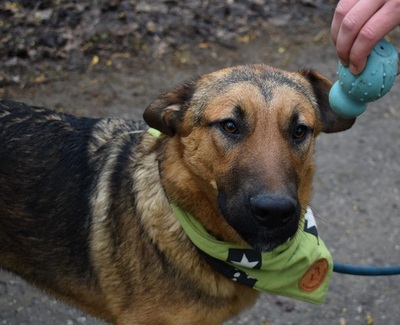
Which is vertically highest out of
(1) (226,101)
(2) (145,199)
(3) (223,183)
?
(1) (226,101)

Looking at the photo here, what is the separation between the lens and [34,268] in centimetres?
384

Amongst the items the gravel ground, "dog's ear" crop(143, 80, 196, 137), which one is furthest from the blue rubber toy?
the gravel ground

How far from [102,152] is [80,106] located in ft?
8.92

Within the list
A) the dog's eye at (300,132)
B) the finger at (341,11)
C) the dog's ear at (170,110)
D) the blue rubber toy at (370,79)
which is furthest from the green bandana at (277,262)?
the finger at (341,11)

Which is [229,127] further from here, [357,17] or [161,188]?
[357,17]

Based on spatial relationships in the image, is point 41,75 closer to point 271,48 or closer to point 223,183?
point 271,48

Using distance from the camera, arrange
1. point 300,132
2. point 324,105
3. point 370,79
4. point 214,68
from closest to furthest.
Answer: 1. point 370,79
2. point 300,132
3. point 324,105
4. point 214,68

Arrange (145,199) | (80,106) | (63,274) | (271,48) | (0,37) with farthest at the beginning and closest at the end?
1. (271,48)
2. (0,37)
3. (80,106)
4. (63,274)
5. (145,199)

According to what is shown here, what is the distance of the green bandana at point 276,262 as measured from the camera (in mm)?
3406

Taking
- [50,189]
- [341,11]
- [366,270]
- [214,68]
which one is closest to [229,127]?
[341,11]

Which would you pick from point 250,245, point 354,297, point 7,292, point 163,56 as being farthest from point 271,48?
point 250,245

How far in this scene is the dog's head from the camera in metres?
2.96

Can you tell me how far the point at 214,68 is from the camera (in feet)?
22.7

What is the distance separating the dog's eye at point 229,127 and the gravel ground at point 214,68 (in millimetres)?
1814
